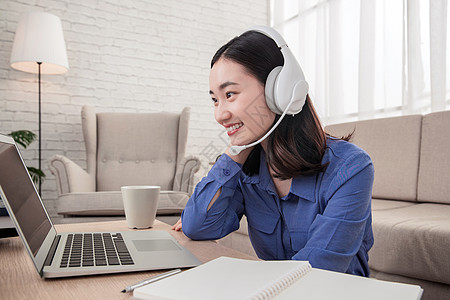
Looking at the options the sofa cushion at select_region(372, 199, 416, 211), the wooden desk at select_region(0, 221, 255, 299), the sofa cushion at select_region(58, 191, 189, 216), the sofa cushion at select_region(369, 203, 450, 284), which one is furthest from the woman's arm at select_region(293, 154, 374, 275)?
A: the sofa cushion at select_region(58, 191, 189, 216)

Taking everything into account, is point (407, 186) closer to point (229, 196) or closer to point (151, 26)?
point (229, 196)

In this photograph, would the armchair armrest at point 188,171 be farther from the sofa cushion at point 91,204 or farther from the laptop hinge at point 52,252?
the laptop hinge at point 52,252

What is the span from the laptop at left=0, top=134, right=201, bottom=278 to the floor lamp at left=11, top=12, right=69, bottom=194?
2157mm

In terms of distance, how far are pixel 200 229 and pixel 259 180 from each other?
185mm

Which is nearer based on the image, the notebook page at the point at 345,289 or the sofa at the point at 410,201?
the notebook page at the point at 345,289

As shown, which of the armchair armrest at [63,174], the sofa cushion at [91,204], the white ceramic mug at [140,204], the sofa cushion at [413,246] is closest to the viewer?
the white ceramic mug at [140,204]

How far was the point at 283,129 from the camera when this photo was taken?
84 cm

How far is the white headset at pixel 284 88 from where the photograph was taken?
29.3 inches

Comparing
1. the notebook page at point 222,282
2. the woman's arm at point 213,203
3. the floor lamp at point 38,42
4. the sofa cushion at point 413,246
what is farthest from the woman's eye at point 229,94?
the floor lamp at point 38,42

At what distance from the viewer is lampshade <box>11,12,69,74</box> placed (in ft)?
8.35

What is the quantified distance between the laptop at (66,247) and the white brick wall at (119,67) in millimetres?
2160

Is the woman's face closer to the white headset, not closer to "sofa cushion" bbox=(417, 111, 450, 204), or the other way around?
the white headset

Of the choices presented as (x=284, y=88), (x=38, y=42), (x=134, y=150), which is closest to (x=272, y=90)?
(x=284, y=88)

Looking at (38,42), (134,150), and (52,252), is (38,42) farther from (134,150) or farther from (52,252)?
(52,252)
